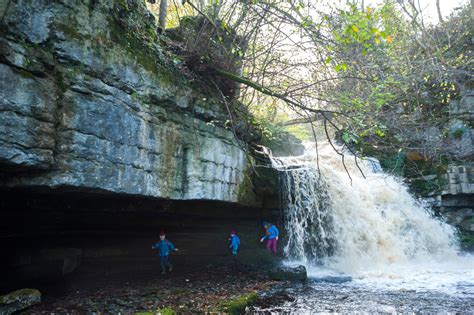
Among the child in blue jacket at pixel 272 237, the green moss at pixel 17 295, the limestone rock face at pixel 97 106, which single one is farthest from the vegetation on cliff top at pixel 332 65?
the green moss at pixel 17 295

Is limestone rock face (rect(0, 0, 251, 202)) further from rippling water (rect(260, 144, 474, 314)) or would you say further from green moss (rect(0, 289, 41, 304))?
rippling water (rect(260, 144, 474, 314))

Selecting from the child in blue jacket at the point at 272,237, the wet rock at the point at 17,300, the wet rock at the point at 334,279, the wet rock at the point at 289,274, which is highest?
the child in blue jacket at the point at 272,237

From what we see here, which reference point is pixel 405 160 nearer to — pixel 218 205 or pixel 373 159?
pixel 373 159

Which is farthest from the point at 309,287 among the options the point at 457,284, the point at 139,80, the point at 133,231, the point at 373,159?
the point at 373,159

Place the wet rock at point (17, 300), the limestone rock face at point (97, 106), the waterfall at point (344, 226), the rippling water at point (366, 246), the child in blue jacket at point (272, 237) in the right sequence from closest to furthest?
the limestone rock face at point (97, 106)
the wet rock at point (17, 300)
the rippling water at point (366, 246)
the child in blue jacket at point (272, 237)
the waterfall at point (344, 226)

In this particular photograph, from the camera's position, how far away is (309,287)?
25.4ft

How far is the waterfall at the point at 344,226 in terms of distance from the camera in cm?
1017

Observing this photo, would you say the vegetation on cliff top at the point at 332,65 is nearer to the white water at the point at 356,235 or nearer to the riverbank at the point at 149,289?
the white water at the point at 356,235

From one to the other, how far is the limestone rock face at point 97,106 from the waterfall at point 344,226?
4056 mm

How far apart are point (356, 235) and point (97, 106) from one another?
9091 millimetres

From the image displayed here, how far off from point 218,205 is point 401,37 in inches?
437

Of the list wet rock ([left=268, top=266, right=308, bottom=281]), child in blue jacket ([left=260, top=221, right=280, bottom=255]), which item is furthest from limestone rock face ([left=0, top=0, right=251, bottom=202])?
child in blue jacket ([left=260, top=221, right=280, bottom=255])

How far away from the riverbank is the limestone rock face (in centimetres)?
201

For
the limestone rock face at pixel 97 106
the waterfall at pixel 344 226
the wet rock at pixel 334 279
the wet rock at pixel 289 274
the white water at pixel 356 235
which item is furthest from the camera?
the waterfall at pixel 344 226
